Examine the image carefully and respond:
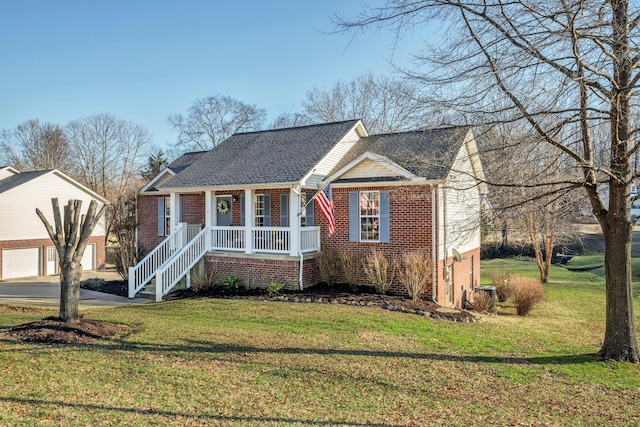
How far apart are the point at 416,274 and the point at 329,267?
9.71ft

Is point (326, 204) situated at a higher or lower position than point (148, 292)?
higher

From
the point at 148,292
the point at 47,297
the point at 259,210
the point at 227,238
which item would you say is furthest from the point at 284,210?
the point at 47,297

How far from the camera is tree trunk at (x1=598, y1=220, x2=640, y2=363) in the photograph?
7.63m

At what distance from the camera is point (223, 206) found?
651 inches

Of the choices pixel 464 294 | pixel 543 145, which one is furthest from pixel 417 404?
pixel 464 294

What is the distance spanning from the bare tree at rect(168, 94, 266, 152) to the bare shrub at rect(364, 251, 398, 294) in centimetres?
3227

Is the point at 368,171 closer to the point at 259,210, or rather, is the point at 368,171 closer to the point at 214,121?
the point at 259,210

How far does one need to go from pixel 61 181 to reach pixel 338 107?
2101 cm

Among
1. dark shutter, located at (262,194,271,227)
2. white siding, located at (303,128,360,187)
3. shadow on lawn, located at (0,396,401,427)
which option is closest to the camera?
shadow on lawn, located at (0,396,401,427)

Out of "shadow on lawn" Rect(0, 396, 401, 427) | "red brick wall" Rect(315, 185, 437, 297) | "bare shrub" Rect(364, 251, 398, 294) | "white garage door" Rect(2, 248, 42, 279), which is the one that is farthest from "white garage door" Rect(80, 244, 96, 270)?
"shadow on lawn" Rect(0, 396, 401, 427)

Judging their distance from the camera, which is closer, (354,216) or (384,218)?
(384,218)

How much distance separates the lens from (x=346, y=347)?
7.69 meters

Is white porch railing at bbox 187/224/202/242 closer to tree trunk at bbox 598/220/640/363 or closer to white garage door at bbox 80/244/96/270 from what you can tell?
white garage door at bbox 80/244/96/270

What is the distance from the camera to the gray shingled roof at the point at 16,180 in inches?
840
